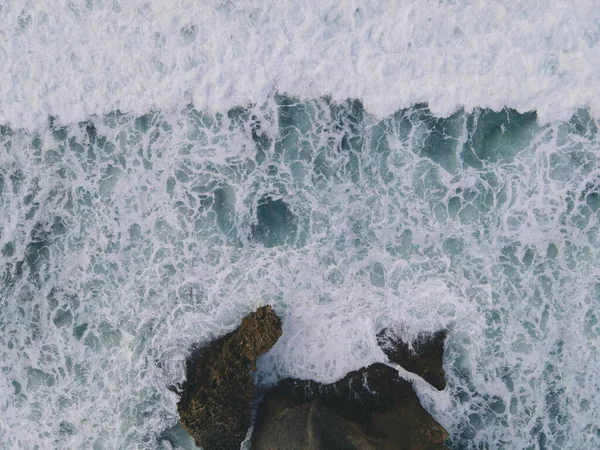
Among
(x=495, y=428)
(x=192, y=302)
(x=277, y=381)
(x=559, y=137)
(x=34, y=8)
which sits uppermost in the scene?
(x=34, y=8)

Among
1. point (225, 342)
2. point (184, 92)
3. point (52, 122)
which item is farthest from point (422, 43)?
point (52, 122)

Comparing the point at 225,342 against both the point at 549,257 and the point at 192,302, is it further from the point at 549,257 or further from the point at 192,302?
the point at 549,257

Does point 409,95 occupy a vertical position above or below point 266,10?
below

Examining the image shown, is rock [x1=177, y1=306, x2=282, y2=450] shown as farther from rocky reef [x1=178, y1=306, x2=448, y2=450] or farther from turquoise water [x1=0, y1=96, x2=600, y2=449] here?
turquoise water [x1=0, y1=96, x2=600, y2=449]

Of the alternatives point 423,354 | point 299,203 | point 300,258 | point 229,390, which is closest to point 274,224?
point 299,203

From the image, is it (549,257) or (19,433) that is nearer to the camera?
(549,257)

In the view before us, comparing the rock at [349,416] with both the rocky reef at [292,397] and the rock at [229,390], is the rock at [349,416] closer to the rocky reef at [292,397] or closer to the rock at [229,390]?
the rocky reef at [292,397]

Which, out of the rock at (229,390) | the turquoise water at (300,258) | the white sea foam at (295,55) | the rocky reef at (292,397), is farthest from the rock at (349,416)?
the white sea foam at (295,55)

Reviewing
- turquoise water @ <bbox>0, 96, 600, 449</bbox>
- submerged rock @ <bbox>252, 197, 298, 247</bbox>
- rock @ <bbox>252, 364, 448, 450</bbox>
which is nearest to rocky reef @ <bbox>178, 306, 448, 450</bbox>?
rock @ <bbox>252, 364, 448, 450</bbox>
